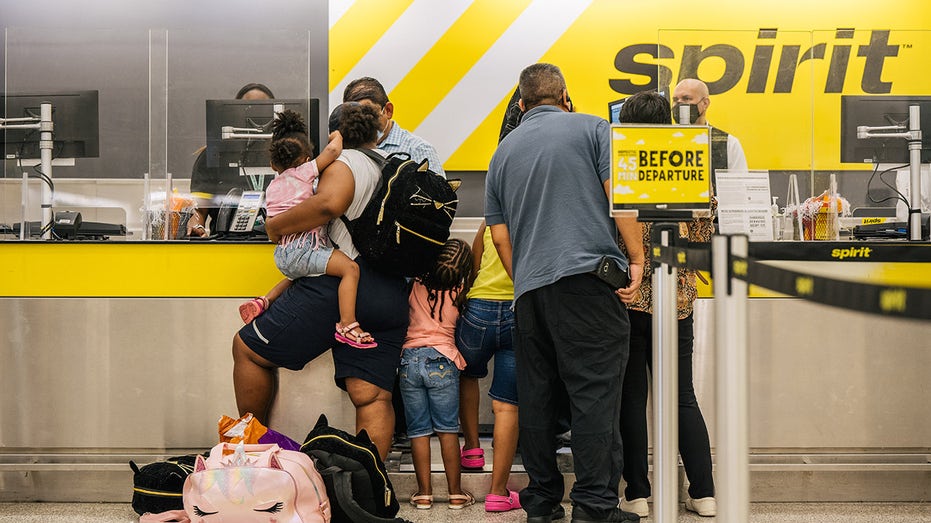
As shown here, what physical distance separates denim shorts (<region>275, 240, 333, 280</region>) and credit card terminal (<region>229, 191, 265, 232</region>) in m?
0.55

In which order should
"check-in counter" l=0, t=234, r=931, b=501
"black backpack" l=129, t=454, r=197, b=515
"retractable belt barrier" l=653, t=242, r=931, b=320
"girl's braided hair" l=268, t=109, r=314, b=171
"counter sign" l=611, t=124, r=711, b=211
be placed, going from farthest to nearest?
"check-in counter" l=0, t=234, r=931, b=501
"girl's braided hair" l=268, t=109, r=314, b=171
"black backpack" l=129, t=454, r=197, b=515
"counter sign" l=611, t=124, r=711, b=211
"retractable belt barrier" l=653, t=242, r=931, b=320

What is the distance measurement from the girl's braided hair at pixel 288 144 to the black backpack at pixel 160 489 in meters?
1.12

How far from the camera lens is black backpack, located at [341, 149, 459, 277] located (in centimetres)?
340

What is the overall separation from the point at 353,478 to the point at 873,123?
2588mm

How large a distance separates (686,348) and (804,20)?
10.9 feet

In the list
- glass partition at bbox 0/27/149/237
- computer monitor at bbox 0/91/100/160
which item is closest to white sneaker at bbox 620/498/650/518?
glass partition at bbox 0/27/149/237

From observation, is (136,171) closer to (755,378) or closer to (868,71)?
(755,378)

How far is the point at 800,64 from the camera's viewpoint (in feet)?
14.4

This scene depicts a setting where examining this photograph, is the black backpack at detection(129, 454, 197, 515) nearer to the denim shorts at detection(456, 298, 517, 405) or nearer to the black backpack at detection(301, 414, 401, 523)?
the black backpack at detection(301, 414, 401, 523)

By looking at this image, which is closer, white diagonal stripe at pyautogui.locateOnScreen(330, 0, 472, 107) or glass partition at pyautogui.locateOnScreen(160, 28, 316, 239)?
glass partition at pyautogui.locateOnScreen(160, 28, 316, 239)

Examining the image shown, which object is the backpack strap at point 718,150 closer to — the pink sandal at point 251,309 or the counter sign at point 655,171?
the counter sign at point 655,171

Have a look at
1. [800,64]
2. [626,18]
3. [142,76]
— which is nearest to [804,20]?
[626,18]

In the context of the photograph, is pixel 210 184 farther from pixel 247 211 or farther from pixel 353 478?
pixel 353 478

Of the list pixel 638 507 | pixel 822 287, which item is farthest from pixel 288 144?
pixel 822 287
